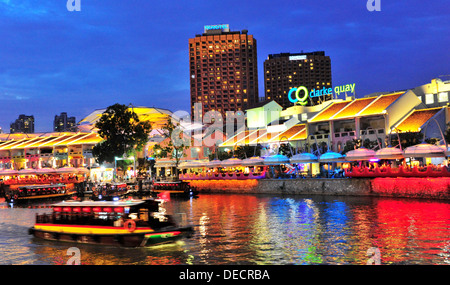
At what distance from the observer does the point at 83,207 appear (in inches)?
896

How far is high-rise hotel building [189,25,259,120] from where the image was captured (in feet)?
520

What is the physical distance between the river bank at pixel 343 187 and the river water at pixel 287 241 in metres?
4.84

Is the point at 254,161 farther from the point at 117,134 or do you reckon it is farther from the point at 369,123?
the point at 117,134

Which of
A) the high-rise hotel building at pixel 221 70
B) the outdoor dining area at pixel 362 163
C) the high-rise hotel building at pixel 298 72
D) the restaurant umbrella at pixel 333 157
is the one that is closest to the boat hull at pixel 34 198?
the outdoor dining area at pixel 362 163

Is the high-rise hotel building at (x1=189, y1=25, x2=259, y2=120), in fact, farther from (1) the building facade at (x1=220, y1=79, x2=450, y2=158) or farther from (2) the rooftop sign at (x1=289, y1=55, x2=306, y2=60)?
(1) the building facade at (x1=220, y1=79, x2=450, y2=158)

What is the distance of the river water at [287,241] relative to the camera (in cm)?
1795

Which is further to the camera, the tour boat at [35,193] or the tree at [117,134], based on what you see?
the tree at [117,134]

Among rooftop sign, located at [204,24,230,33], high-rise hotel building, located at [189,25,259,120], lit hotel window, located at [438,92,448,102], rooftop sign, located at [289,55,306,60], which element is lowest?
lit hotel window, located at [438,92,448,102]

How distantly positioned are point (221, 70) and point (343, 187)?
4807 inches

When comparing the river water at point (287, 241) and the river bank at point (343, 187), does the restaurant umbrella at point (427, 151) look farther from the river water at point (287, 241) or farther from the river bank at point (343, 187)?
the river water at point (287, 241)

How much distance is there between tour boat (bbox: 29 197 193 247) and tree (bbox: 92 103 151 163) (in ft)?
141

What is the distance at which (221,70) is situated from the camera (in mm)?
160625

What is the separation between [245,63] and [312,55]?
42.3 m

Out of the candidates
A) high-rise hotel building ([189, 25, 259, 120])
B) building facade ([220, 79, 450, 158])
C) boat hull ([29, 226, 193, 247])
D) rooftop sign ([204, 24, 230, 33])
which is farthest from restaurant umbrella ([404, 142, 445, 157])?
rooftop sign ([204, 24, 230, 33])
